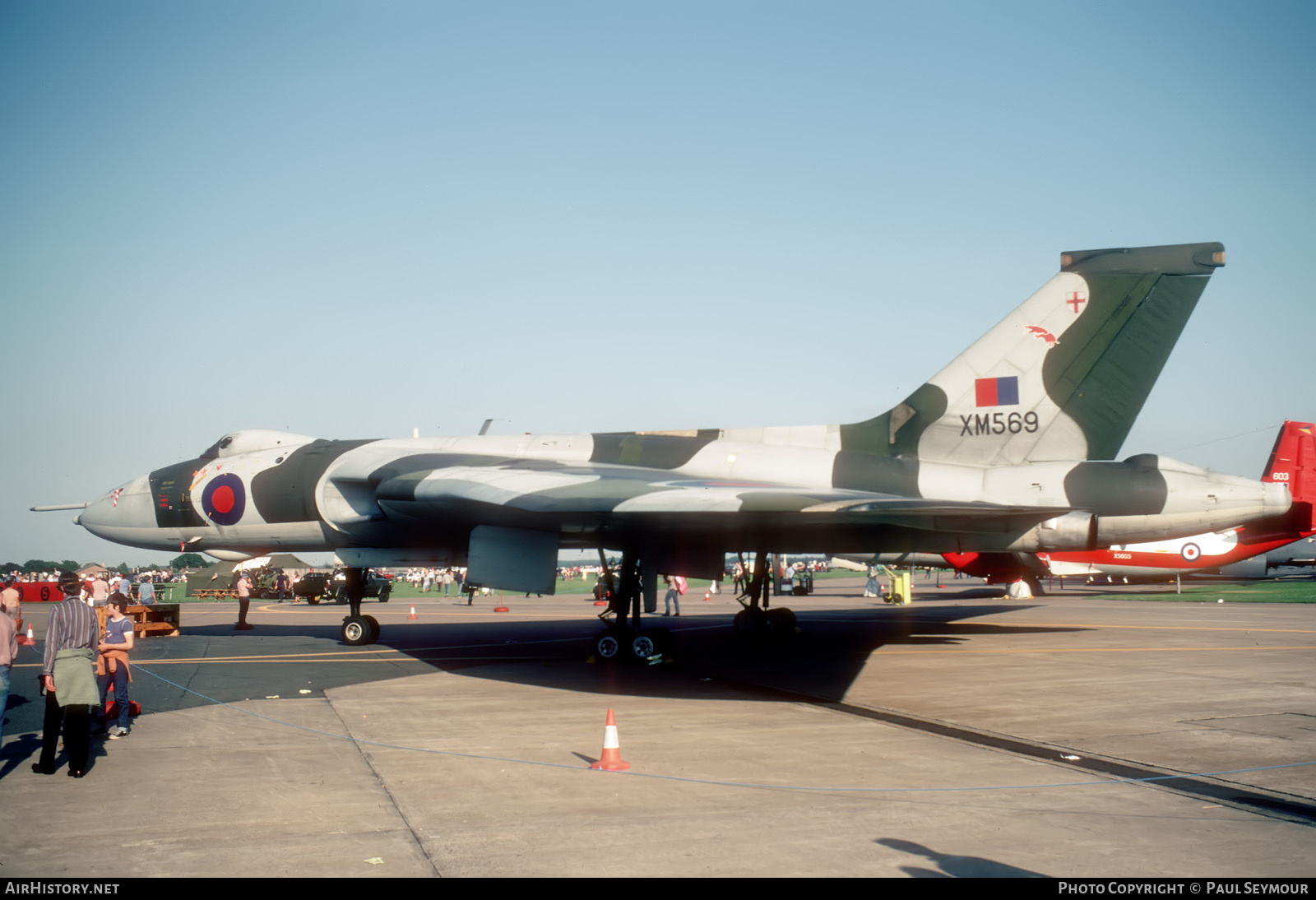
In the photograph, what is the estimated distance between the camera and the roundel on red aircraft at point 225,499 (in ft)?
58.4

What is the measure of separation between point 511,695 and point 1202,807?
7.58m

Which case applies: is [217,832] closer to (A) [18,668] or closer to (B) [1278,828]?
(B) [1278,828]

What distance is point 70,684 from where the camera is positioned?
746cm

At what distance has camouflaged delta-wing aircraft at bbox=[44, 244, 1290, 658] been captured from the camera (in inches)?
500

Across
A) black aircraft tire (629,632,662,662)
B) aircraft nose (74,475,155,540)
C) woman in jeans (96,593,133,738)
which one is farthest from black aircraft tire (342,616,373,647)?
woman in jeans (96,593,133,738)

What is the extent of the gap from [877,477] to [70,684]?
10.5 metres

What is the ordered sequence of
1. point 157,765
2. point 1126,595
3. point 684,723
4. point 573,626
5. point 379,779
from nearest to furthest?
point 379,779 < point 157,765 < point 684,723 < point 573,626 < point 1126,595

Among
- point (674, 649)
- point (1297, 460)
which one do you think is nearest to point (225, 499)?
point (674, 649)

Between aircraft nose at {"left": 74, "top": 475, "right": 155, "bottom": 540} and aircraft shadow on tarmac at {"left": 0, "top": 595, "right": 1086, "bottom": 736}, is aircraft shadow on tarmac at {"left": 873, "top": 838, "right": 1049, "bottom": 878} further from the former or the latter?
aircraft nose at {"left": 74, "top": 475, "right": 155, "bottom": 540}

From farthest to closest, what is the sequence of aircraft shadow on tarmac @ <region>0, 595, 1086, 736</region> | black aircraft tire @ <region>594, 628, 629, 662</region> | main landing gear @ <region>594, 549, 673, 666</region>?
black aircraft tire @ <region>594, 628, 629, 662</region> < main landing gear @ <region>594, 549, 673, 666</region> < aircraft shadow on tarmac @ <region>0, 595, 1086, 736</region>

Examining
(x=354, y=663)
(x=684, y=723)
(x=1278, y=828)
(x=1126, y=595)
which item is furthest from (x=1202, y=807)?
(x=1126, y=595)

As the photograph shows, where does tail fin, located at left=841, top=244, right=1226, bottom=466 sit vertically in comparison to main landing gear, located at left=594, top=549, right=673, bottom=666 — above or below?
above

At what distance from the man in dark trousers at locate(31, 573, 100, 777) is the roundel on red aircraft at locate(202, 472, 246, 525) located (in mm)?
10438

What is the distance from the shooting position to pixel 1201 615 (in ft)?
79.4
